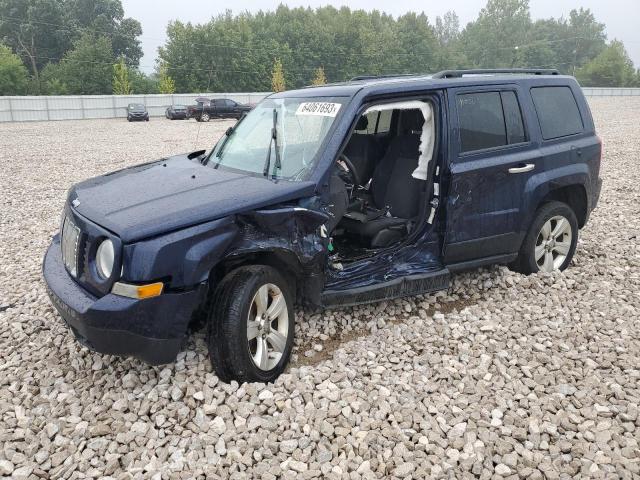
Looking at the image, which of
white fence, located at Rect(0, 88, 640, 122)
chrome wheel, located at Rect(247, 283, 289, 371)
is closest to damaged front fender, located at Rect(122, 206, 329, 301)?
chrome wheel, located at Rect(247, 283, 289, 371)

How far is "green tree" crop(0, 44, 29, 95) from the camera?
49.2 metres

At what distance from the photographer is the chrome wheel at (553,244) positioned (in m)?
5.10

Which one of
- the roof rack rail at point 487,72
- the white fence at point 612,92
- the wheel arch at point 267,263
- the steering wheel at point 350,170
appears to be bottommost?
the wheel arch at point 267,263

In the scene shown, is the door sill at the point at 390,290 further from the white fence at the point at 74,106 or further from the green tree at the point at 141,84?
the green tree at the point at 141,84

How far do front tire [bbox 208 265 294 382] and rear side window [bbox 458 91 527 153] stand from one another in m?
2.03

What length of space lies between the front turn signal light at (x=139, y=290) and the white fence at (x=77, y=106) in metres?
37.4

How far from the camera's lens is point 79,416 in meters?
3.13

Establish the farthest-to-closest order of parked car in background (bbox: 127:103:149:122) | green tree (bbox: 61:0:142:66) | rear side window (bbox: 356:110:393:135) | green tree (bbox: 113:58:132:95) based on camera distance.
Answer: green tree (bbox: 61:0:142:66) → green tree (bbox: 113:58:132:95) → parked car in background (bbox: 127:103:149:122) → rear side window (bbox: 356:110:393:135)

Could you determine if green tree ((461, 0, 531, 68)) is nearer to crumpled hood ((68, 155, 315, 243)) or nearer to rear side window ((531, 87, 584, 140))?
rear side window ((531, 87, 584, 140))

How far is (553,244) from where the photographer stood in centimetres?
521

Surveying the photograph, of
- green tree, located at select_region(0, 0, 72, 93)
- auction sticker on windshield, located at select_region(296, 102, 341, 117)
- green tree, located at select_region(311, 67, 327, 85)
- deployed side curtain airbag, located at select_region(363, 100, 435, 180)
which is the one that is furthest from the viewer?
green tree, located at select_region(311, 67, 327, 85)

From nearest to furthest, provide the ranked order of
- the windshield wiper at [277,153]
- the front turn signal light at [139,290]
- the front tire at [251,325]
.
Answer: the front turn signal light at [139,290]
the front tire at [251,325]
the windshield wiper at [277,153]

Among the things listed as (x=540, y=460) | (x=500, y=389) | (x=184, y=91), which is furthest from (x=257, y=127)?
(x=184, y=91)

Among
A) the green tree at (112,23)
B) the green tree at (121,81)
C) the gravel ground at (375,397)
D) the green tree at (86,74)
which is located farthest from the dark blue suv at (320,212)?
the green tree at (112,23)
